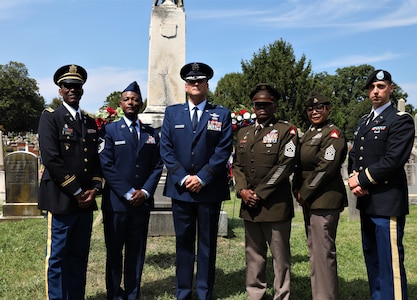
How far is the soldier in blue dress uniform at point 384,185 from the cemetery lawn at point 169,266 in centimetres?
87

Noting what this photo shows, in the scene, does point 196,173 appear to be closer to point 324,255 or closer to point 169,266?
point 324,255

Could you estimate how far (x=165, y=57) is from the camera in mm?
6801

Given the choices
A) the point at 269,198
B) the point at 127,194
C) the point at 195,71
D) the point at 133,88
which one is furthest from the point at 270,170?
the point at 133,88

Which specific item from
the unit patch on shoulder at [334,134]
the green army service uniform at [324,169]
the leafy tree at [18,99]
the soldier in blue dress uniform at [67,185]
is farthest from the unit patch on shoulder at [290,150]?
the leafy tree at [18,99]

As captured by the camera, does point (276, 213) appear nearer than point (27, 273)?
Yes

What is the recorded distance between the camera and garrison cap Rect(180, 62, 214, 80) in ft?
12.8

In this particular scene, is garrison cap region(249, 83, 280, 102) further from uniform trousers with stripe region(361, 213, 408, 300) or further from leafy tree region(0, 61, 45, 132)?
leafy tree region(0, 61, 45, 132)

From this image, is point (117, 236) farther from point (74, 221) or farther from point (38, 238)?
point (38, 238)

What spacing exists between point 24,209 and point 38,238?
2478mm

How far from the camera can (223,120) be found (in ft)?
12.9

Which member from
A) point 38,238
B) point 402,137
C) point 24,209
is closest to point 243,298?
point 402,137

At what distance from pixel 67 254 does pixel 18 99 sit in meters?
68.4

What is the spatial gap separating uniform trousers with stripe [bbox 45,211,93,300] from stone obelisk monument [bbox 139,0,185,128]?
3.43m

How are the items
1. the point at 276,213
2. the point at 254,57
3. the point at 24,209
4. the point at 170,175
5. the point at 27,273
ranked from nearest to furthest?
the point at 276,213 < the point at 170,175 < the point at 27,273 < the point at 24,209 < the point at 254,57
